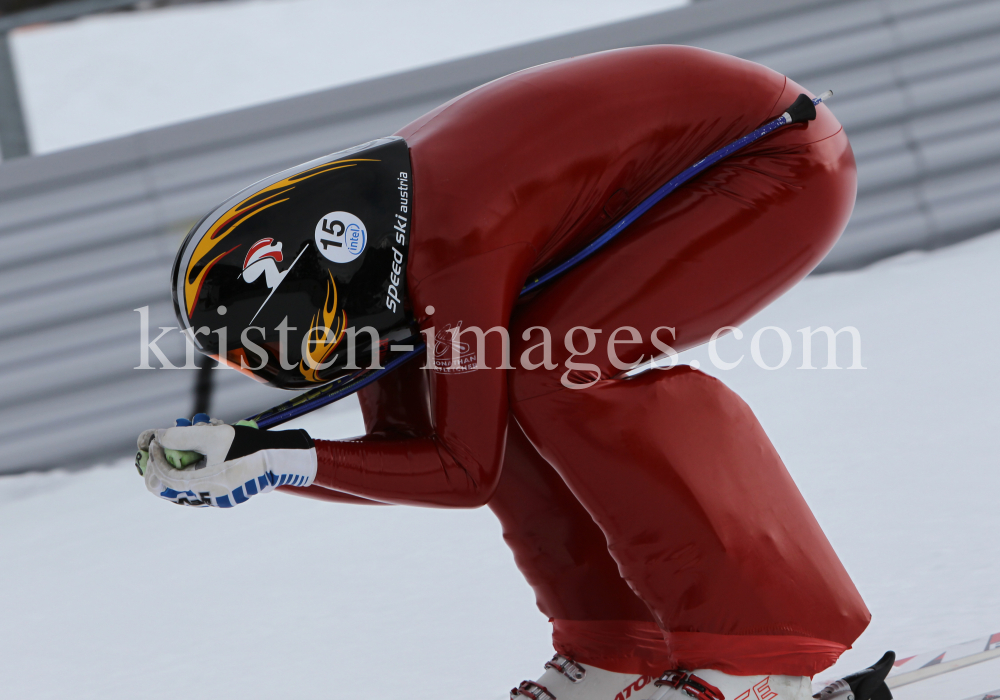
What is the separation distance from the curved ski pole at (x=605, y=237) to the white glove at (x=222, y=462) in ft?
0.54

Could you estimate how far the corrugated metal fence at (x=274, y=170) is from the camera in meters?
3.28

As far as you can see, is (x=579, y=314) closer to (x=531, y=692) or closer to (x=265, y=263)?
(x=265, y=263)

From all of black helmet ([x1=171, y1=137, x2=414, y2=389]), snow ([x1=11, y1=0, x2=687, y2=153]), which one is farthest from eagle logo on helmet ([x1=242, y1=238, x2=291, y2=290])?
snow ([x1=11, y1=0, x2=687, y2=153])

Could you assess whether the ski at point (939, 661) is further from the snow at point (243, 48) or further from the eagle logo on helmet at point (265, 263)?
the snow at point (243, 48)

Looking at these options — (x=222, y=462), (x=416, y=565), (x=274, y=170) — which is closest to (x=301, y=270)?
(x=222, y=462)

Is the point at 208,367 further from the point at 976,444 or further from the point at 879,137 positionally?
the point at 879,137

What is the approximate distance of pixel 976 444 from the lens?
218 cm

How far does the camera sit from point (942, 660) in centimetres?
144

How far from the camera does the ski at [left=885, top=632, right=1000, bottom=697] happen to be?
1417 mm

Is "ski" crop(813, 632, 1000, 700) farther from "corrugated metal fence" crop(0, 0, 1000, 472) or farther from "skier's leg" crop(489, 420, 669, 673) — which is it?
"corrugated metal fence" crop(0, 0, 1000, 472)

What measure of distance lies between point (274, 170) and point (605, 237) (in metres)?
2.35

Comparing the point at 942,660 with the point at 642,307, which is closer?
the point at 642,307

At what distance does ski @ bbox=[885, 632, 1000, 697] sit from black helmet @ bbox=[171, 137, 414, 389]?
0.89m

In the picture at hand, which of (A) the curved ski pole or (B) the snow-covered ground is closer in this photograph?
(A) the curved ski pole
